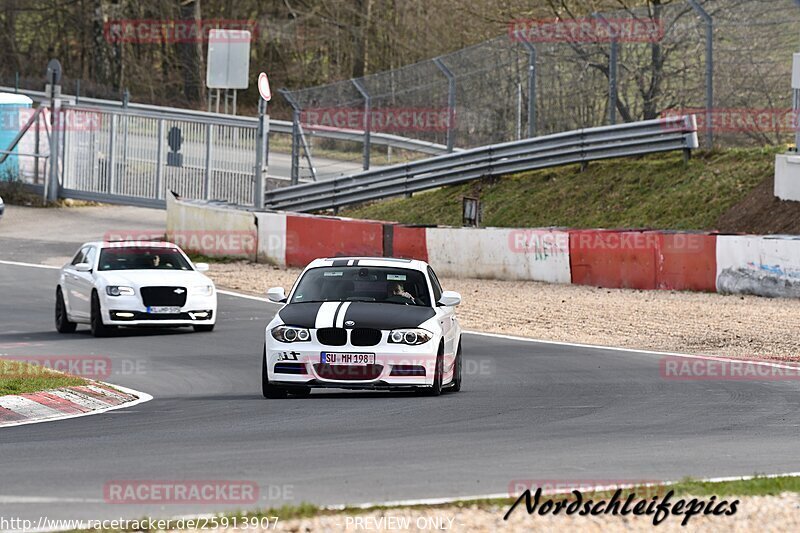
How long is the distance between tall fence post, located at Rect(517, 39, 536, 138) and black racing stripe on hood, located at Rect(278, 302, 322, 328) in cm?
1888

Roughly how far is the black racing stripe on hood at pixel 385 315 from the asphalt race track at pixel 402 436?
2.32ft

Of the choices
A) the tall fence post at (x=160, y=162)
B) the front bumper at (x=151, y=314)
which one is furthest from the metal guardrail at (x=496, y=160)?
the front bumper at (x=151, y=314)

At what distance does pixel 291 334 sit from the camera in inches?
519

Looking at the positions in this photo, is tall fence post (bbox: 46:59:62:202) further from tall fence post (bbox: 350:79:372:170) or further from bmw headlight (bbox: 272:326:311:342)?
bmw headlight (bbox: 272:326:311:342)

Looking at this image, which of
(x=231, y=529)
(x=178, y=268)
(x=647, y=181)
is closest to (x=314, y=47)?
(x=647, y=181)

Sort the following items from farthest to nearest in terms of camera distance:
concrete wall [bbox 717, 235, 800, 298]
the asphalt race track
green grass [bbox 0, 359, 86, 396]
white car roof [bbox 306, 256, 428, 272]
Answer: concrete wall [bbox 717, 235, 800, 298] < white car roof [bbox 306, 256, 428, 272] < green grass [bbox 0, 359, 86, 396] < the asphalt race track

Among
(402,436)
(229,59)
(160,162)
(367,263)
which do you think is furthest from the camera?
(160,162)

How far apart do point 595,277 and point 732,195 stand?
4.73 m

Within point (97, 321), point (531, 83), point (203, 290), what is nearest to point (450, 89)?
point (531, 83)

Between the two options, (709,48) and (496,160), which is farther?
(496,160)

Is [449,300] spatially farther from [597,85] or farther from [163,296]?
[597,85]

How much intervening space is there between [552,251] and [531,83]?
6.87 metres

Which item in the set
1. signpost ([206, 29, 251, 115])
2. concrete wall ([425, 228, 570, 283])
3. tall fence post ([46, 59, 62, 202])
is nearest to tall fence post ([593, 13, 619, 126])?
concrete wall ([425, 228, 570, 283])

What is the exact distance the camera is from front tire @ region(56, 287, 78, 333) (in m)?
21.2
